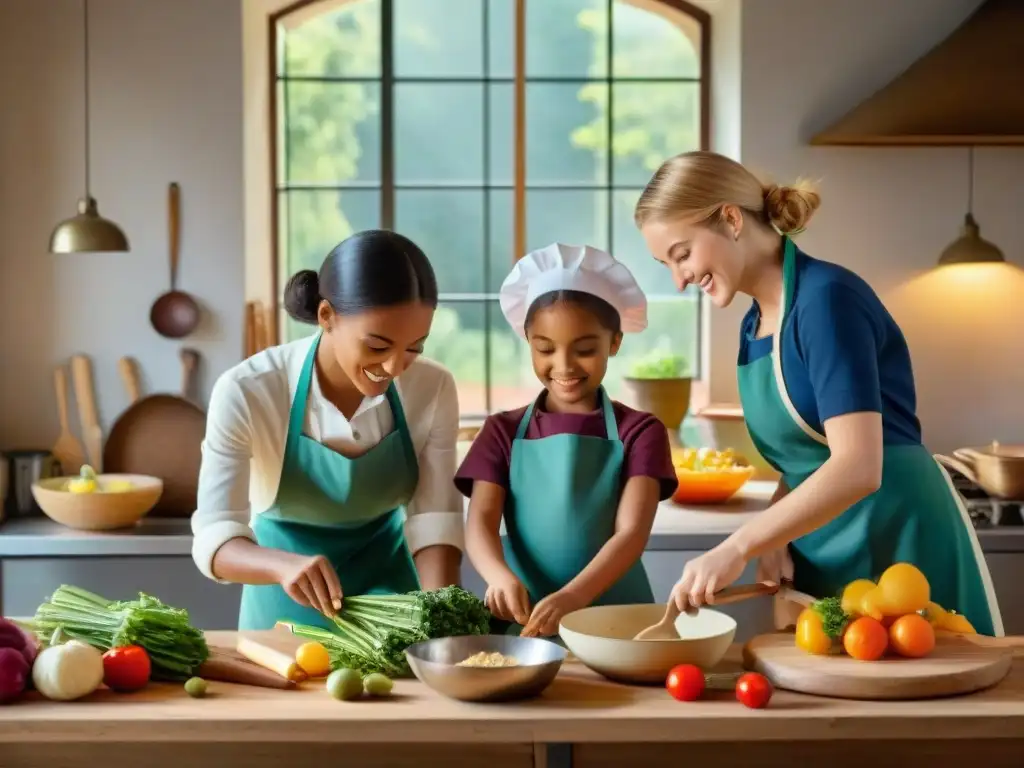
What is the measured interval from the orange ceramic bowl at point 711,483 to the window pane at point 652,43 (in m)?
1.72

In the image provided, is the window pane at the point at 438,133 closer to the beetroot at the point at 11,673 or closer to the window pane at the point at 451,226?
the window pane at the point at 451,226

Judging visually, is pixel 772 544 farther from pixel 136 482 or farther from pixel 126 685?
pixel 136 482

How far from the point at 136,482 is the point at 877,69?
2.76 meters

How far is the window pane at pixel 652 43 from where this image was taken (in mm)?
4734

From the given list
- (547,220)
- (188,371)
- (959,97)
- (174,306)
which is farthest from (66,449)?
(959,97)

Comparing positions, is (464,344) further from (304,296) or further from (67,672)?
(67,672)

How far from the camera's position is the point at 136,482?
3830 millimetres

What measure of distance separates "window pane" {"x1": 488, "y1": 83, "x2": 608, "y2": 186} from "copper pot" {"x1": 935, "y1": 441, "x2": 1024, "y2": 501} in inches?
67.5

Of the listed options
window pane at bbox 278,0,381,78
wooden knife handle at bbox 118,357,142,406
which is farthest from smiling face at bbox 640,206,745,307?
window pane at bbox 278,0,381,78

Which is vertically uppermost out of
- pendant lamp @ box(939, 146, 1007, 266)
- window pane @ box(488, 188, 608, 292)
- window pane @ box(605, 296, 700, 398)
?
window pane @ box(488, 188, 608, 292)

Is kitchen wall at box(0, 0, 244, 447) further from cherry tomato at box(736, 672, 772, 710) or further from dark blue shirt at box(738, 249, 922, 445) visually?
cherry tomato at box(736, 672, 772, 710)

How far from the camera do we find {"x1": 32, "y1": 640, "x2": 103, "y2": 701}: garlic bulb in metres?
1.63

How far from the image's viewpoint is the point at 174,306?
4141mm

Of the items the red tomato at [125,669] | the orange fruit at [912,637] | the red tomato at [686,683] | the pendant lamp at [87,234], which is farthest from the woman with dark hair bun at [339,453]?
the pendant lamp at [87,234]
